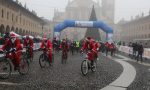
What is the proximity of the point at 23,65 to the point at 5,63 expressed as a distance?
4.47 feet

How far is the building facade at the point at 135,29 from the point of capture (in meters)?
79.7

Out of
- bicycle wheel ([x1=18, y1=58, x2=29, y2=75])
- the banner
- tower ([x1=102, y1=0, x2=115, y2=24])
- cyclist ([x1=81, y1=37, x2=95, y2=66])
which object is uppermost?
tower ([x1=102, y1=0, x2=115, y2=24])

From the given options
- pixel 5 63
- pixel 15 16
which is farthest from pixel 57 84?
pixel 15 16

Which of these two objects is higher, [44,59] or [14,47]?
[14,47]

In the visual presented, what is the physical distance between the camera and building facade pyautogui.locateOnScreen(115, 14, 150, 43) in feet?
262

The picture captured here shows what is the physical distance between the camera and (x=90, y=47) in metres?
13.6

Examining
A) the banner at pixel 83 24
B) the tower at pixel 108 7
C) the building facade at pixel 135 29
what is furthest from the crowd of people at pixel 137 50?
the tower at pixel 108 7

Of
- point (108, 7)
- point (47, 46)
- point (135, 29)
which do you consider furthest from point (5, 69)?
point (108, 7)

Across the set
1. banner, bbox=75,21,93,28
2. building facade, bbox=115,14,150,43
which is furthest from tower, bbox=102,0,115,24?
banner, bbox=75,21,93,28

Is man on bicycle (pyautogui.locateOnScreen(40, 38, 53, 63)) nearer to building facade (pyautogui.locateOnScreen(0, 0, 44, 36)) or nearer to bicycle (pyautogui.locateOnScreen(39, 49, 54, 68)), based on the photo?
bicycle (pyautogui.locateOnScreen(39, 49, 54, 68))

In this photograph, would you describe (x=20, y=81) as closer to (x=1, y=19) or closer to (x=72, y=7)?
(x=1, y=19)

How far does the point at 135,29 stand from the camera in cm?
9431

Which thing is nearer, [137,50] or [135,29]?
[137,50]

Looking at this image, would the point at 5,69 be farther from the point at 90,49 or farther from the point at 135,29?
the point at 135,29
